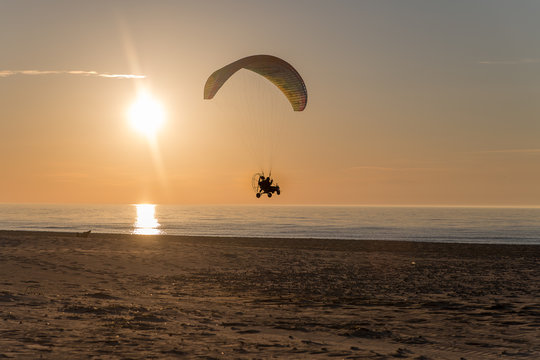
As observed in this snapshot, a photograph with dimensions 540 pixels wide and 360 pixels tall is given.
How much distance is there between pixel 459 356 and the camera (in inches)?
413

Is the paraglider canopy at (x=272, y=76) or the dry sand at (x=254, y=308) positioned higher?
the paraglider canopy at (x=272, y=76)

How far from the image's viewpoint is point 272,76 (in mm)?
28297

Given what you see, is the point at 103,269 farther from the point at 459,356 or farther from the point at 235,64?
the point at 459,356

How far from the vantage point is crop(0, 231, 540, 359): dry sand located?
10711 millimetres

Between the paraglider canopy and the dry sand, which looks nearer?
the dry sand

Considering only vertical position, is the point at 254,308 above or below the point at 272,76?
below

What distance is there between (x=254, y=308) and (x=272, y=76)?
50.7 ft

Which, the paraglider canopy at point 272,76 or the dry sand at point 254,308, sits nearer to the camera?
the dry sand at point 254,308

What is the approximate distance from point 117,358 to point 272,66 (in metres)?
19.4

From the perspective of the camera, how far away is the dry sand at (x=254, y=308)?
1071 cm

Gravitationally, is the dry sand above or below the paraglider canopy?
below

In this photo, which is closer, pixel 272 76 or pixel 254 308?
pixel 254 308

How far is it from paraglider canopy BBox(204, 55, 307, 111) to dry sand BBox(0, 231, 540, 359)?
767 centimetres

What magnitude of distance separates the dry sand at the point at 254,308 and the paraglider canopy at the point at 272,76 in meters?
7.67
